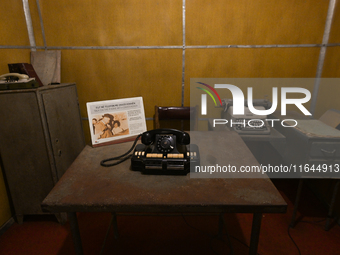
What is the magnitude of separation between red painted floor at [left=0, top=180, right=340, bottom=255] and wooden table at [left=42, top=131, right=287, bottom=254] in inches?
31.3

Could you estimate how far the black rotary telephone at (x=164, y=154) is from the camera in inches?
41.9

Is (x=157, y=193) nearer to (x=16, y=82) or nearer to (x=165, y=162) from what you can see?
(x=165, y=162)

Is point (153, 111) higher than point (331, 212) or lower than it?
higher

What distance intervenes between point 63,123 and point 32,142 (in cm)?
30

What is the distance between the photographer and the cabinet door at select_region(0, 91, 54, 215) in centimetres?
162

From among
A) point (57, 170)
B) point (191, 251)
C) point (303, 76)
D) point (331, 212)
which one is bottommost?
point (191, 251)

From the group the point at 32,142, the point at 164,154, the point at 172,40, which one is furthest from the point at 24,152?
the point at 172,40

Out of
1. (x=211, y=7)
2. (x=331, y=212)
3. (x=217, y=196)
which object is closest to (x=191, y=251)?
(x=217, y=196)

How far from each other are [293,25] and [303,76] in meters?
0.55

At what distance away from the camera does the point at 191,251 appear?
167cm

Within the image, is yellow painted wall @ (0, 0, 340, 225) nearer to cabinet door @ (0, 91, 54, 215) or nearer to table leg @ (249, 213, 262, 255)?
cabinet door @ (0, 91, 54, 215)

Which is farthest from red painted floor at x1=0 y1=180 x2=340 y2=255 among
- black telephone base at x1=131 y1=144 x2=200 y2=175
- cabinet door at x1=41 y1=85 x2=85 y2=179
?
black telephone base at x1=131 y1=144 x2=200 y2=175

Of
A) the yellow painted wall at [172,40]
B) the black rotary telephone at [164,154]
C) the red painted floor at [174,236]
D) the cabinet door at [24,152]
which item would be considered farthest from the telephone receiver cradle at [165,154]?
the yellow painted wall at [172,40]

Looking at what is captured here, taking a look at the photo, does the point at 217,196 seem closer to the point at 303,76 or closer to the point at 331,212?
the point at 331,212
